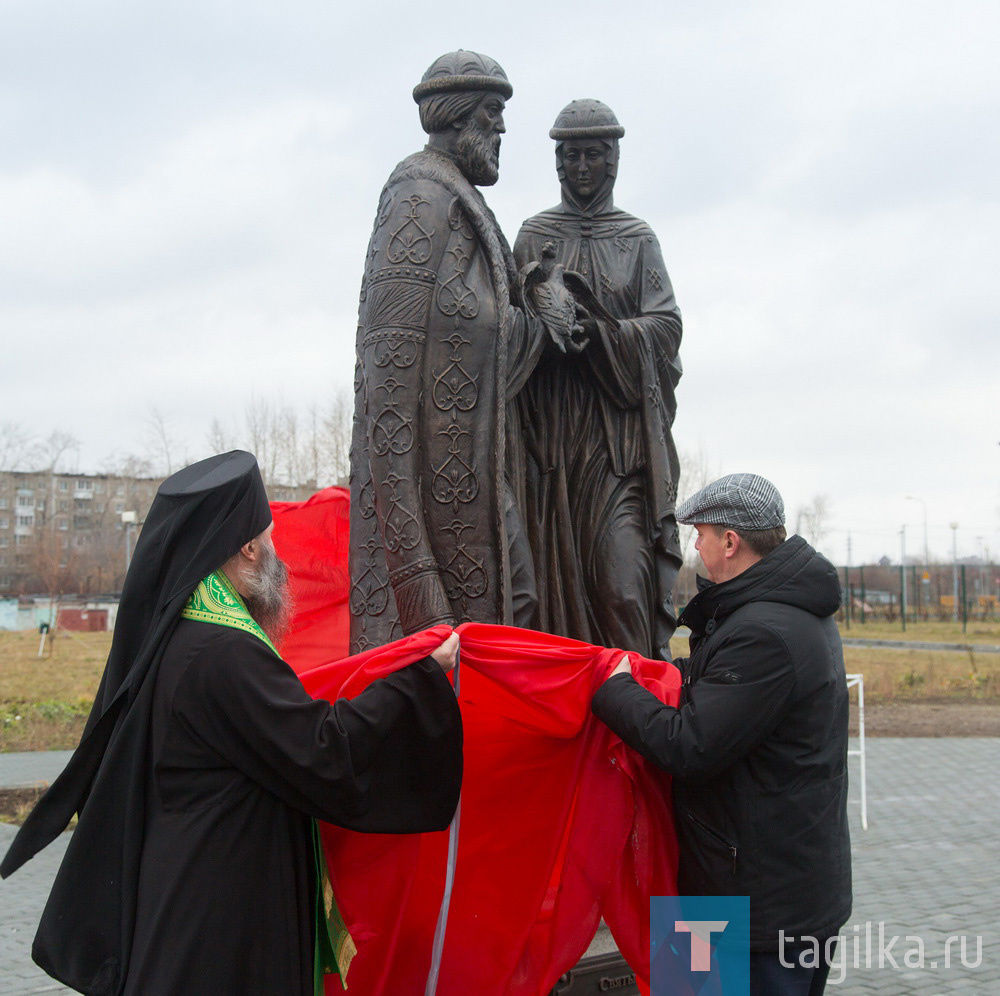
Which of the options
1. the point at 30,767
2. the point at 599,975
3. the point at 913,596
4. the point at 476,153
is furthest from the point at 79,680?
the point at 913,596

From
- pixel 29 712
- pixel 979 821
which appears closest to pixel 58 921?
pixel 979 821

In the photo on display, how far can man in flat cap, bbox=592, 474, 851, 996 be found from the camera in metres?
2.72

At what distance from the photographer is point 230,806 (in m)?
2.41

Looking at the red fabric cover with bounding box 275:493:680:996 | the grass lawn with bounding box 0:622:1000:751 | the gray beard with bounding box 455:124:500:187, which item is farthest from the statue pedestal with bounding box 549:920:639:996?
A: the grass lawn with bounding box 0:622:1000:751

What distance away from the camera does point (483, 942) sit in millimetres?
3141

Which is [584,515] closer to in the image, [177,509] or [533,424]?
[533,424]

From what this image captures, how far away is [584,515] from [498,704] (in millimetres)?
1261

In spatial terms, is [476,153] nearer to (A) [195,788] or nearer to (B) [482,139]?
(B) [482,139]

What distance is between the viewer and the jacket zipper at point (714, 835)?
9.05 feet

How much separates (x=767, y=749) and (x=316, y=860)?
112 centimetres

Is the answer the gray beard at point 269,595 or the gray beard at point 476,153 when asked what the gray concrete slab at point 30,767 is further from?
the gray beard at point 269,595

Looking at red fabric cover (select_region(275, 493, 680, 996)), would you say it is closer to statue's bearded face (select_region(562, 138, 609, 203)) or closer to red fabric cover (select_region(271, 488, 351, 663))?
red fabric cover (select_region(271, 488, 351, 663))

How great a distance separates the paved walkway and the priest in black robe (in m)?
3.76

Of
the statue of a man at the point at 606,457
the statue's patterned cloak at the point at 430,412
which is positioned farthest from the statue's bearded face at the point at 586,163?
the statue's patterned cloak at the point at 430,412
